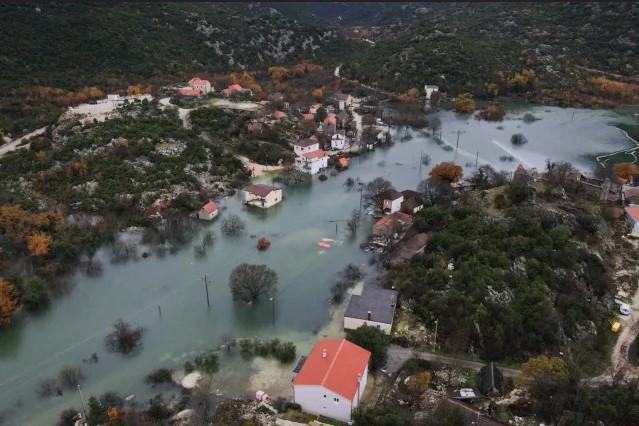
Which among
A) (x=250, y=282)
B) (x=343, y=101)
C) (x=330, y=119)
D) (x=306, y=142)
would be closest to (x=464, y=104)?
(x=343, y=101)

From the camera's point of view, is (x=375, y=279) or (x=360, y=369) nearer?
(x=360, y=369)

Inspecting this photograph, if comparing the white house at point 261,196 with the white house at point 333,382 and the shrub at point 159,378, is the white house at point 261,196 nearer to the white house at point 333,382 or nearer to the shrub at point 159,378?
the shrub at point 159,378

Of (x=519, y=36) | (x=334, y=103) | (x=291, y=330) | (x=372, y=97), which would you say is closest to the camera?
(x=291, y=330)

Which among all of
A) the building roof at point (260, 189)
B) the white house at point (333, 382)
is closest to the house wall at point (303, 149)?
the building roof at point (260, 189)

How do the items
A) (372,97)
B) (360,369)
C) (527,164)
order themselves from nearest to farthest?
(360,369) < (527,164) < (372,97)

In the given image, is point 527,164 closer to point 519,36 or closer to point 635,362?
point 635,362

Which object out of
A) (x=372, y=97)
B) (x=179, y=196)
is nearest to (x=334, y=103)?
(x=372, y=97)

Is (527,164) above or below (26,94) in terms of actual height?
below
